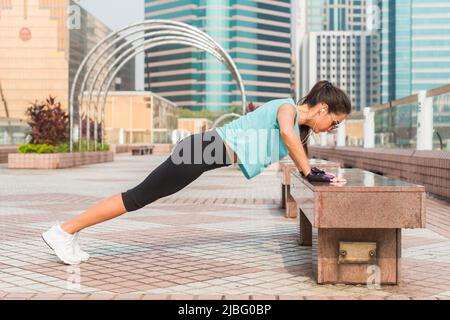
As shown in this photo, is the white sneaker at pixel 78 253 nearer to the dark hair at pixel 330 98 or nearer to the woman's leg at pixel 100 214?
the woman's leg at pixel 100 214

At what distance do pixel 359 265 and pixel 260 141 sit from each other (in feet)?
3.56

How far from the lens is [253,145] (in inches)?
187

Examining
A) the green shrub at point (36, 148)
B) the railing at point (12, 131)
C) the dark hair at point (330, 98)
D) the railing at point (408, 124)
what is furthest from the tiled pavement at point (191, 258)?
the railing at point (12, 131)

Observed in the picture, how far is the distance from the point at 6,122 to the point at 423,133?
71.3ft

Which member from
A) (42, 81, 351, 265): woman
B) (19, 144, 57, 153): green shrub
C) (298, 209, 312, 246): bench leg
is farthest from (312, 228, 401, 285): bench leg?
(19, 144, 57, 153): green shrub

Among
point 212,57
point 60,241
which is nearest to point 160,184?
point 60,241

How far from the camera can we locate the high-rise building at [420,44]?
147m

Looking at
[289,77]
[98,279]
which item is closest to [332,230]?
[98,279]

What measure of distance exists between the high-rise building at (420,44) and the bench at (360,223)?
14760 centimetres

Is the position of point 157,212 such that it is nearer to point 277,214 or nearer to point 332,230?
point 277,214

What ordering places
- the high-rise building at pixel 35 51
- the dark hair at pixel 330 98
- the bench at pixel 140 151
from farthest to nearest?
the high-rise building at pixel 35 51 → the bench at pixel 140 151 → the dark hair at pixel 330 98
